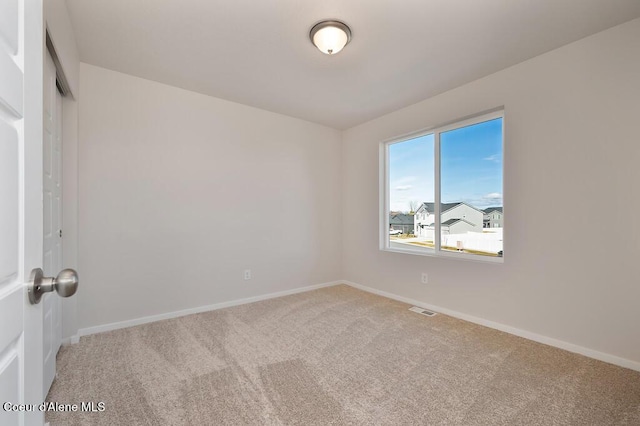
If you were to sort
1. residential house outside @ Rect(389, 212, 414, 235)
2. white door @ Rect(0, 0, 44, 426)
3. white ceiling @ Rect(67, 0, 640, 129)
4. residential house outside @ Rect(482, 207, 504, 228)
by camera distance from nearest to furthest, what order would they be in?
white door @ Rect(0, 0, 44, 426) < white ceiling @ Rect(67, 0, 640, 129) < residential house outside @ Rect(482, 207, 504, 228) < residential house outside @ Rect(389, 212, 414, 235)

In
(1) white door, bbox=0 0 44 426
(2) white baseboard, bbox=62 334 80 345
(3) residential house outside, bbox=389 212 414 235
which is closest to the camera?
(1) white door, bbox=0 0 44 426

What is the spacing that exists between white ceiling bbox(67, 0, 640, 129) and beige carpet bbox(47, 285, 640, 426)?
2.57m

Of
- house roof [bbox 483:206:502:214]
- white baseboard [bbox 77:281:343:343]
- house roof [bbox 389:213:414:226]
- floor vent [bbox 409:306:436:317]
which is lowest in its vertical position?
floor vent [bbox 409:306:436:317]

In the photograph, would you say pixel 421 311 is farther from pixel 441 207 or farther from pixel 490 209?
pixel 490 209

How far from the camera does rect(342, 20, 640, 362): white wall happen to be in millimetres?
2143

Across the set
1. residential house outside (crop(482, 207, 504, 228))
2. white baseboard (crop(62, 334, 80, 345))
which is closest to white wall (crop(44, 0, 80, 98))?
white baseboard (crop(62, 334, 80, 345))

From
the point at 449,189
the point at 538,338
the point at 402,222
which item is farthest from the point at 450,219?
the point at 538,338

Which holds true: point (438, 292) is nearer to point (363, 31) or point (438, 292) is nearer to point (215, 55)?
point (363, 31)

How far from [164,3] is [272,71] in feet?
3.46

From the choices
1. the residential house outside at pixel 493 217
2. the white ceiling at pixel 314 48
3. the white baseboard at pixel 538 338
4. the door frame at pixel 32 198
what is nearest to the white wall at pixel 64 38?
the white ceiling at pixel 314 48

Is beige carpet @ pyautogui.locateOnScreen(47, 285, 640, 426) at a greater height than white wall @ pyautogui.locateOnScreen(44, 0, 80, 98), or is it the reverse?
white wall @ pyautogui.locateOnScreen(44, 0, 80, 98)

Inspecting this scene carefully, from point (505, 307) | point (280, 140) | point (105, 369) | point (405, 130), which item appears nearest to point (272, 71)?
point (280, 140)

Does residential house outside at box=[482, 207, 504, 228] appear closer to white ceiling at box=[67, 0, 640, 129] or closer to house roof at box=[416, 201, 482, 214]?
house roof at box=[416, 201, 482, 214]

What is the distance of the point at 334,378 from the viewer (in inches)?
78.0
